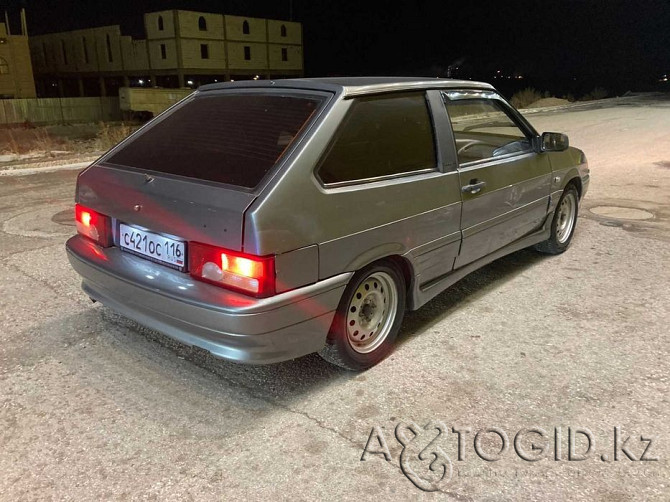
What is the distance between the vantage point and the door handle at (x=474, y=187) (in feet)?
12.2

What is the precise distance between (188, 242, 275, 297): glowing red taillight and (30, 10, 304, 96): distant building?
22.0 m

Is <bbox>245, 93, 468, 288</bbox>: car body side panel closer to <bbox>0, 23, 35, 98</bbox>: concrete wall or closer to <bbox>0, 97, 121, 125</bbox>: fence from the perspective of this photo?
<bbox>0, 97, 121, 125</bbox>: fence

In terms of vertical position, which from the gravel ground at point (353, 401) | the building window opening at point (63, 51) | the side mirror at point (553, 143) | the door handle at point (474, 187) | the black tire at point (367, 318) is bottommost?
the gravel ground at point (353, 401)

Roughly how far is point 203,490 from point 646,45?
79.9 metres

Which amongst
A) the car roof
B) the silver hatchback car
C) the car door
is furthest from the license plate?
the car door

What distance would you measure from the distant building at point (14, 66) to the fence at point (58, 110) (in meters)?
3.82

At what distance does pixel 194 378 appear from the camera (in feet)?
10.4

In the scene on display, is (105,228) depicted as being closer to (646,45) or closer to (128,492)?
(128,492)

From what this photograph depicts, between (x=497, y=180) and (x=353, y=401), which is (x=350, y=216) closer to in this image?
(x=353, y=401)

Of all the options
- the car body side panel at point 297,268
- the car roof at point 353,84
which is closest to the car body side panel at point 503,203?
the car roof at point 353,84

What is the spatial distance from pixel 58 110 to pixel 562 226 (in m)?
21.3

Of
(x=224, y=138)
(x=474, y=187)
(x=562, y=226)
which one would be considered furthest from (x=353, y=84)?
(x=562, y=226)

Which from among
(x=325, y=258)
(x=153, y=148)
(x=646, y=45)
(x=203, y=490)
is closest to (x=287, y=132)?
(x=325, y=258)

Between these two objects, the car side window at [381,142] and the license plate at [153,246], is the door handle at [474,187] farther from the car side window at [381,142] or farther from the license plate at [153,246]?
the license plate at [153,246]
